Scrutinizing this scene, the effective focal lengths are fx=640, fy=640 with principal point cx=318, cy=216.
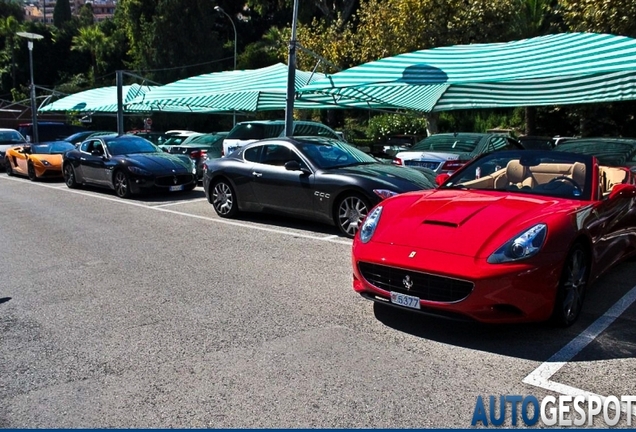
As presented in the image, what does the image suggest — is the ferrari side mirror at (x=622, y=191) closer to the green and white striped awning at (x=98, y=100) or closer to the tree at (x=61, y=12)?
the green and white striped awning at (x=98, y=100)

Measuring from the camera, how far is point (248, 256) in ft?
25.9

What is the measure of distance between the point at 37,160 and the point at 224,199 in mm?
9663

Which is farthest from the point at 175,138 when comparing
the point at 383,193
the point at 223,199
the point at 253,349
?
the point at 253,349

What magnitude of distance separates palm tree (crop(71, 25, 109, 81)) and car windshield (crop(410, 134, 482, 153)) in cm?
5284

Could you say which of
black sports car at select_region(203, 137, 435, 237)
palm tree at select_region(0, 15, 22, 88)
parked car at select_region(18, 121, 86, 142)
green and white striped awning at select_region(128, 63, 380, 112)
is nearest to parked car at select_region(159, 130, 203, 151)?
green and white striped awning at select_region(128, 63, 380, 112)

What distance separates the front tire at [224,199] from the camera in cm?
1068

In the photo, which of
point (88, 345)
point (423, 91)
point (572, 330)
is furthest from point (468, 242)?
point (423, 91)

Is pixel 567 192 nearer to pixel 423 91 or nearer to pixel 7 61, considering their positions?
pixel 423 91

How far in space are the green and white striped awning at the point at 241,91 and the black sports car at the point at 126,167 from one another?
403 centimetres

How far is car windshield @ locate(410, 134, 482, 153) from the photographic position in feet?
41.2

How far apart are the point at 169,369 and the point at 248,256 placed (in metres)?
3.55

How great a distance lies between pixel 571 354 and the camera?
464 centimetres

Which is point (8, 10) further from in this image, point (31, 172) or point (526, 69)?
point (526, 69)

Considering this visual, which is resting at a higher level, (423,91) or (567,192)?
(423,91)
